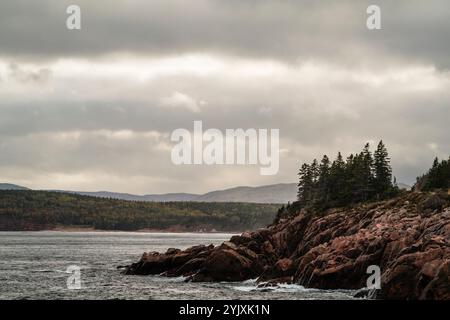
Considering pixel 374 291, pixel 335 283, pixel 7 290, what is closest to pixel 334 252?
pixel 335 283

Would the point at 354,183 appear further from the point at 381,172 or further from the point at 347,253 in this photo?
the point at 347,253

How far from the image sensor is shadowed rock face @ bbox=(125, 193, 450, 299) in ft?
189

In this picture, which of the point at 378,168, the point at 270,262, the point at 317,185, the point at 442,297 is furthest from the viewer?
the point at 317,185

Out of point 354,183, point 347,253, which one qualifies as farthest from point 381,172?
point 347,253

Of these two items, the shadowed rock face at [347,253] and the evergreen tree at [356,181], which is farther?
the evergreen tree at [356,181]

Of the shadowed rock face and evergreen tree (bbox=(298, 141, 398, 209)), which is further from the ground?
evergreen tree (bbox=(298, 141, 398, 209))

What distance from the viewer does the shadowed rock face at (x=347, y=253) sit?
57.5m

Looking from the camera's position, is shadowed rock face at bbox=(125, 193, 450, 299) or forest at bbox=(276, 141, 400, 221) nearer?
shadowed rock face at bbox=(125, 193, 450, 299)

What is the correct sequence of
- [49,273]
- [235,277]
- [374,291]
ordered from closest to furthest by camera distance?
[374,291], [235,277], [49,273]

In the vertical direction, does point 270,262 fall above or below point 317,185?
below

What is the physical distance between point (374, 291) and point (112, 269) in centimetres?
5985

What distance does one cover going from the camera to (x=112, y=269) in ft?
363

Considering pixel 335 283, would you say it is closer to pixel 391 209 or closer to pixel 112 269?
pixel 391 209

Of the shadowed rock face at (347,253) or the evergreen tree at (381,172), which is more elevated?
the evergreen tree at (381,172)
